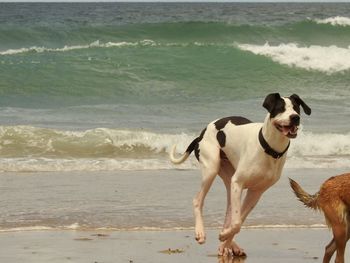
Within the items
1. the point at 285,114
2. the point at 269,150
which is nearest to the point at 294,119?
the point at 285,114

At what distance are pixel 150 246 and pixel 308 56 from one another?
70.9 feet

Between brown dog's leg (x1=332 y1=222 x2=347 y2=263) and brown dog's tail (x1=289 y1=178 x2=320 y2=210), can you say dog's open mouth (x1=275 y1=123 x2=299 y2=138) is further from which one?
brown dog's leg (x1=332 y1=222 x2=347 y2=263)

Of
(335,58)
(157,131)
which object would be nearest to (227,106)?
(157,131)

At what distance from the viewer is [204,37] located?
3394cm

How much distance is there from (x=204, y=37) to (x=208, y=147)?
1045 inches

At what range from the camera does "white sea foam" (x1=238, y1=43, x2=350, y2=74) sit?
1063 inches

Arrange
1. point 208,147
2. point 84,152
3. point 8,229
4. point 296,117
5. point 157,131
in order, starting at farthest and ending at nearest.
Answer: point 157,131 < point 84,152 < point 8,229 < point 208,147 < point 296,117

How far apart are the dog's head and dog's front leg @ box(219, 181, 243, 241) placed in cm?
62

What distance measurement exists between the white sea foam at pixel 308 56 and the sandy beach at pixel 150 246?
18953mm

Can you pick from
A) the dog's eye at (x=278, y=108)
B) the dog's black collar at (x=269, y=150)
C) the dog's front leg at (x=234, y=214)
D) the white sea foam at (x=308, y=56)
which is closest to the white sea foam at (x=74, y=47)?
the white sea foam at (x=308, y=56)

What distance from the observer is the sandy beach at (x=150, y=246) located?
7.17 metres

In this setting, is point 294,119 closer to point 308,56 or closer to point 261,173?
point 261,173

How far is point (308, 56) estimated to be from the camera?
28516 millimetres

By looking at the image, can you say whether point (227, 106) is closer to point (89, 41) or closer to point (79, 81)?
point (79, 81)
